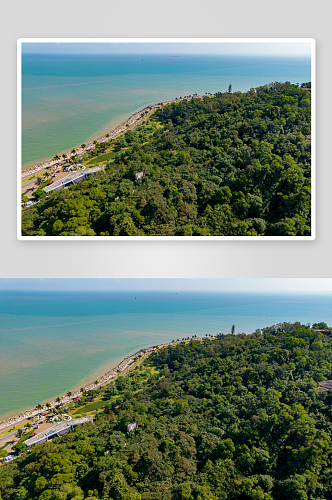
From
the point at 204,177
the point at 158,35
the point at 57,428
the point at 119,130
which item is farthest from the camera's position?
the point at 119,130

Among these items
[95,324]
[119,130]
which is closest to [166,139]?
[119,130]

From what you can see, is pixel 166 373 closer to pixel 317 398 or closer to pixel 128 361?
pixel 128 361

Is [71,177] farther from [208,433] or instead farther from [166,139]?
[208,433]

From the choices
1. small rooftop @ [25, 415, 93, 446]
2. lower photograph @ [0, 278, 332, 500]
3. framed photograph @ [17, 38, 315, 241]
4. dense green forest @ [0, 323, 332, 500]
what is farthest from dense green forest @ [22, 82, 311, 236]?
small rooftop @ [25, 415, 93, 446]

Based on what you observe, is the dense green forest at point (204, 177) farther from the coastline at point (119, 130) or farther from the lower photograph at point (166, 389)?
the lower photograph at point (166, 389)

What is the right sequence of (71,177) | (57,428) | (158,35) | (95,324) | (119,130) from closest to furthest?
(158,35) → (57,428) → (71,177) → (119,130) → (95,324)

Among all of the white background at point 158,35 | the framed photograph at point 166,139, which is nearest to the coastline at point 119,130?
the framed photograph at point 166,139
